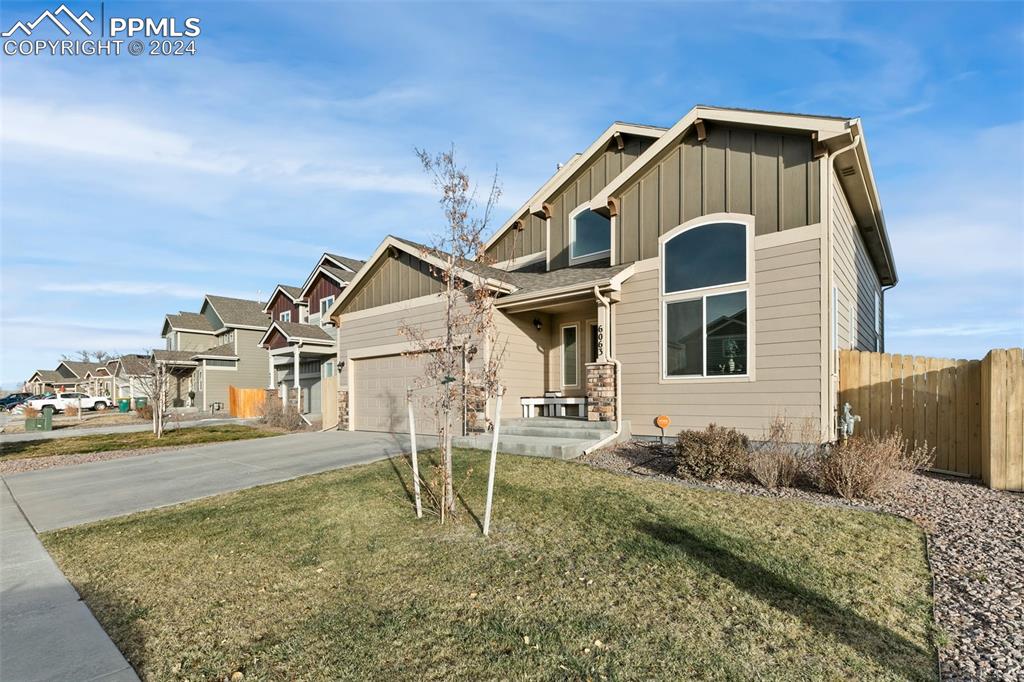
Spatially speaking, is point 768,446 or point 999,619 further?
point 768,446

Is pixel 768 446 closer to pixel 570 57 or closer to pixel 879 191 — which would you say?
pixel 879 191

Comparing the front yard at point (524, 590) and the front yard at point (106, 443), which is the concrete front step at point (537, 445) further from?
the front yard at point (106, 443)

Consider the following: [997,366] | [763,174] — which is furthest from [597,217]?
[997,366]

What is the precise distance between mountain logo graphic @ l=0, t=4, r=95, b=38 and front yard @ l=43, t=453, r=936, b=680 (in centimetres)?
807

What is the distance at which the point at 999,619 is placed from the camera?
345cm

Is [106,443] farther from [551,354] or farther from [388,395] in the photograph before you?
[551,354]

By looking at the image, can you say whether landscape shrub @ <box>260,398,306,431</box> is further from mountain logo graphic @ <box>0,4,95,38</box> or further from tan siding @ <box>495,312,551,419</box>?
A: mountain logo graphic @ <box>0,4,95,38</box>

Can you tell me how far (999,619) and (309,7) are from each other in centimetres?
1193

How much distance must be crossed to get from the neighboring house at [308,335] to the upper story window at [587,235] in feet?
39.7

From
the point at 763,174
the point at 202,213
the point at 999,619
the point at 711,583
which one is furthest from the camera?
the point at 202,213

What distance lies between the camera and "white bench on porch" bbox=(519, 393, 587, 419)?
11.7 metres

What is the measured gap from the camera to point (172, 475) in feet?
30.0

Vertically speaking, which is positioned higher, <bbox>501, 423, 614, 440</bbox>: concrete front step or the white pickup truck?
<bbox>501, 423, 614, 440</bbox>: concrete front step

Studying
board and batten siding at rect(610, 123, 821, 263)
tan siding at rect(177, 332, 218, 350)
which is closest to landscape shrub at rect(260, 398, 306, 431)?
board and batten siding at rect(610, 123, 821, 263)
